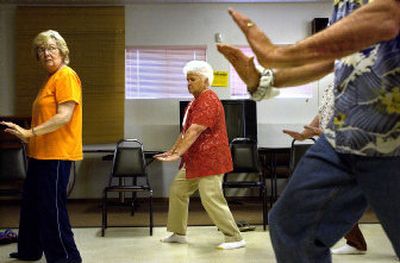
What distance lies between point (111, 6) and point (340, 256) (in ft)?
15.1

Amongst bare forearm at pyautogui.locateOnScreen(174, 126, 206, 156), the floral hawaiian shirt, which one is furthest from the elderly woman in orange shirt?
the floral hawaiian shirt

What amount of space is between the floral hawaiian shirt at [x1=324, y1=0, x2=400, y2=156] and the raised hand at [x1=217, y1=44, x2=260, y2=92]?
209 mm

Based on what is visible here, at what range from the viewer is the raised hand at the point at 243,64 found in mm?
1210

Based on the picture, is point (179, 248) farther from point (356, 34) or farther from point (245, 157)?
point (356, 34)

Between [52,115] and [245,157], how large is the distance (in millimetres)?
2789

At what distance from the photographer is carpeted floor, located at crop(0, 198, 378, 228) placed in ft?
16.7

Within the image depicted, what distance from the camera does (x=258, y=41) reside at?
110 centimetres

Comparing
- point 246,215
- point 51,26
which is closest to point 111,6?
point 51,26

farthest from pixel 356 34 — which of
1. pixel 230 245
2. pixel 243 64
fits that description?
pixel 230 245

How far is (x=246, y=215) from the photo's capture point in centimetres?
→ 551

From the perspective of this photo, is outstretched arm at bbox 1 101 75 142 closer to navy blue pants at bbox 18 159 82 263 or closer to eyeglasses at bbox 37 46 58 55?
navy blue pants at bbox 18 159 82 263

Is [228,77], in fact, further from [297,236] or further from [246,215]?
[297,236]

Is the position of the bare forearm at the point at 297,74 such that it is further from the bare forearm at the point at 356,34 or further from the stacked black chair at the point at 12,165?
the stacked black chair at the point at 12,165

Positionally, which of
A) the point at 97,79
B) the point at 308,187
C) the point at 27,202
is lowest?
the point at 27,202
